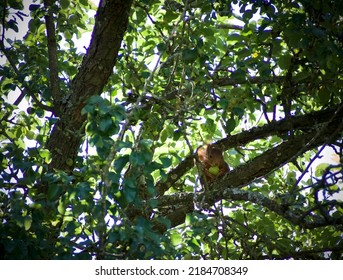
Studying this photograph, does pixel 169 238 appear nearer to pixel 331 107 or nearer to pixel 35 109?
pixel 35 109

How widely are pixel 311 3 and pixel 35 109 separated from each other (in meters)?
1.69

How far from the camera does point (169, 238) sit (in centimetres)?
257

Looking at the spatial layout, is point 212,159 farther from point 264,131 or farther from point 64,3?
point 64,3

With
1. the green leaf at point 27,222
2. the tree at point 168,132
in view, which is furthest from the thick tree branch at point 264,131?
the green leaf at point 27,222

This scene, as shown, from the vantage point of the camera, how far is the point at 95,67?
3719 millimetres

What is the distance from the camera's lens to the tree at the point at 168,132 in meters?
2.48

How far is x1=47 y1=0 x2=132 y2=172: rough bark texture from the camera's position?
3.66 m

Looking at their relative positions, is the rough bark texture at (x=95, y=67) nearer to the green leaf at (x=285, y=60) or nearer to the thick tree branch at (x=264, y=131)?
the thick tree branch at (x=264, y=131)

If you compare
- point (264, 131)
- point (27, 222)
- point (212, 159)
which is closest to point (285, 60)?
point (264, 131)

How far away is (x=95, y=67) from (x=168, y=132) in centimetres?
60

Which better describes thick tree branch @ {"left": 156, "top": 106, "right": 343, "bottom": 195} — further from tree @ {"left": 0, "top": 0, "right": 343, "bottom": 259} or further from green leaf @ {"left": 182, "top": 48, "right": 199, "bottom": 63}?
green leaf @ {"left": 182, "top": 48, "right": 199, "bottom": 63}

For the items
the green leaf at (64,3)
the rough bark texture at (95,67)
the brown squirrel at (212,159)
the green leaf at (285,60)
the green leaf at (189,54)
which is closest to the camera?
the green leaf at (189,54)

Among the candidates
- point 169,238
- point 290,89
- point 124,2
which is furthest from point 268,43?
point 169,238
